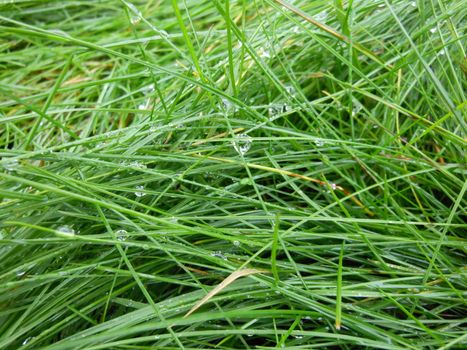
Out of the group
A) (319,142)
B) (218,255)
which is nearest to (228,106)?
(319,142)

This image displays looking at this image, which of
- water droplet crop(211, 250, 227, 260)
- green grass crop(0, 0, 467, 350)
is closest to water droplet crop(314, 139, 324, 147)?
green grass crop(0, 0, 467, 350)

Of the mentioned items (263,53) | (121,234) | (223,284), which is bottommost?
(223,284)

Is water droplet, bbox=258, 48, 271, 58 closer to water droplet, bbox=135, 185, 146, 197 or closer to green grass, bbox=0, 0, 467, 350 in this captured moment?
green grass, bbox=0, 0, 467, 350

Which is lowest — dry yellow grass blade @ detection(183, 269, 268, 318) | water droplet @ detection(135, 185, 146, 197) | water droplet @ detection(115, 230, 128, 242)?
dry yellow grass blade @ detection(183, 269, 268, 318)

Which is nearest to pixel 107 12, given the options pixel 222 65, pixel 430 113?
pixel 222 65

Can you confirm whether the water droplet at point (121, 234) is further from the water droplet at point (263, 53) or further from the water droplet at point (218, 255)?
the water droplet at point (263, 53)

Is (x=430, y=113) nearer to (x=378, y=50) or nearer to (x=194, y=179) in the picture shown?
(x=378, y=50)

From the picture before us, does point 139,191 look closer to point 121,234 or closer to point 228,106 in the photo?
point 121,234

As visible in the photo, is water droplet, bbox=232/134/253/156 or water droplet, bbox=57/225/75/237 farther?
water droplet, bbox=232/134/253/156

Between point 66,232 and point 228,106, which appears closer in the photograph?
point 66,232
